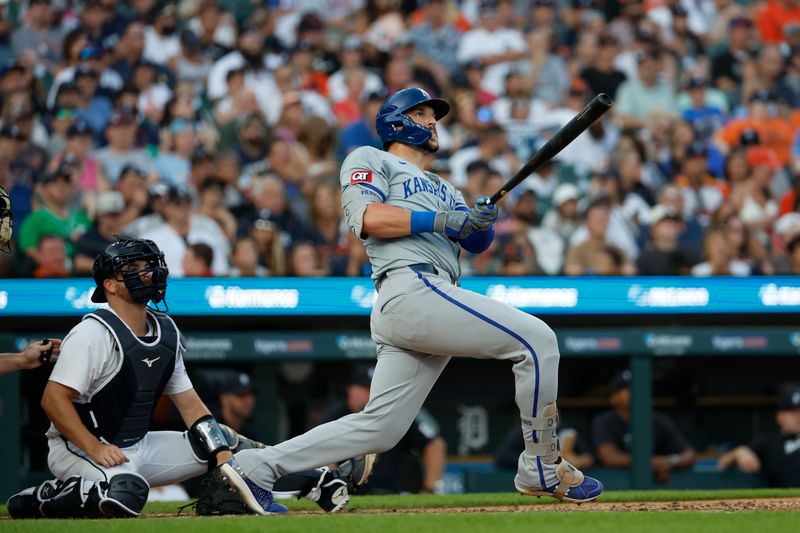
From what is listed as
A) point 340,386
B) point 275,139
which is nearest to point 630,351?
point 340,386

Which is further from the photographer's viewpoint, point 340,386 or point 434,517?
point 340,386

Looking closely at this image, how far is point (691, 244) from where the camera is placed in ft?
30.3

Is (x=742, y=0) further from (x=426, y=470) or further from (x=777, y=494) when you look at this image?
(x=777, y=494)

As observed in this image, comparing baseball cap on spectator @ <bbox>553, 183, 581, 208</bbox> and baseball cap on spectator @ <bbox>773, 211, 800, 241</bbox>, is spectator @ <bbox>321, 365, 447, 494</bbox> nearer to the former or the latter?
baseball cap on spectator @ <bbox>553, 183, 581, 208</bbox>

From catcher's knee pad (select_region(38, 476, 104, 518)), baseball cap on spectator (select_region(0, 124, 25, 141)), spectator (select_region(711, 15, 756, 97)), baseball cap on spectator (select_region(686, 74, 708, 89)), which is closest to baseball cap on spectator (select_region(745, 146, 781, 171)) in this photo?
baseball cap on spectator (select_region(686, 74, 708, 89))

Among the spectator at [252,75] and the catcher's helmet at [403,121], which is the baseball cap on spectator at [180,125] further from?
the catcher's helmet at [403,121]

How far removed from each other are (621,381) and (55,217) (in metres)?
3.95

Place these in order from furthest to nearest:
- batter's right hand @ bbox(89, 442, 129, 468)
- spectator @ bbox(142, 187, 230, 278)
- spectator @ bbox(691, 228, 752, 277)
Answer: spectator @ bbox(691, 228, 752, 277), spectator @ bbox(142, 187, 230, 278), batter's right hand @ bbox(89, 442, 129, 468)

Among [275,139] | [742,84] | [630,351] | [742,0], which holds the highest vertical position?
[742,0]

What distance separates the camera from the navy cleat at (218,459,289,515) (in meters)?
4.57

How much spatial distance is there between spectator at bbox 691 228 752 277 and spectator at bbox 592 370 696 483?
1269mm

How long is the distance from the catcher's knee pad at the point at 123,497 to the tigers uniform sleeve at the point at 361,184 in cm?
130

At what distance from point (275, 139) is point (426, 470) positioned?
10.3 ft

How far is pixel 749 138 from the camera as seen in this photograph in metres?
10.8
